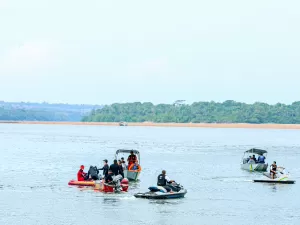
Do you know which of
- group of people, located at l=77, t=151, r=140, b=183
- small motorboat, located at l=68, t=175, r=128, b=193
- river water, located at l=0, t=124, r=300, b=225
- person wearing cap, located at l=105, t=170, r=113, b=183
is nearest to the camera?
river water, located at l=0, t=124, r=300, b=225

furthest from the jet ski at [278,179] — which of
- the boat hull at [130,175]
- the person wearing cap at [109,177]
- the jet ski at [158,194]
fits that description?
the person wearing cap at [109,177]

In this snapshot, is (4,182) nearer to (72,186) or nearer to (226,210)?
(72,186)

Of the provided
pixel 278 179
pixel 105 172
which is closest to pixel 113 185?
pixel 105 172

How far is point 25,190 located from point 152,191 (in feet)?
38.7

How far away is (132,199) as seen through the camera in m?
46.9

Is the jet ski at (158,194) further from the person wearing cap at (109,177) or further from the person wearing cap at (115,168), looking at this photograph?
the person wearing cap at (115,168)

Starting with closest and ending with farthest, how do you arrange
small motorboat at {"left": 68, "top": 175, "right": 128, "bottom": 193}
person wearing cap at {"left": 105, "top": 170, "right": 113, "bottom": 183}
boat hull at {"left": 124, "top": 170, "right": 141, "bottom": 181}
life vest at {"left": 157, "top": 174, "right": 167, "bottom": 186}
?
life vest at {"left": 157, "top": 174, "right": 167, "bottom": 186}
small motorboat at {"left": 68, "top": 175, "right": 128, "bottom": 193}
person wearing cap at {"left": 105, "top": 170, "right": 113, "bottom": 183}
boat hull at {"left": 124, "top": 170, "right": 141, "bottom": 181}

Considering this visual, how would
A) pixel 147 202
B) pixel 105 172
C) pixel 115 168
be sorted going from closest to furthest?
pixel 147 202 → pixel 105 172 → pixel 115 168

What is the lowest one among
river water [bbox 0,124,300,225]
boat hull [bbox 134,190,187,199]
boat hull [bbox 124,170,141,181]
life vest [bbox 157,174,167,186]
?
river water [bbox 0,124,300,225]

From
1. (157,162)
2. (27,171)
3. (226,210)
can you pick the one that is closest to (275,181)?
(226,210)

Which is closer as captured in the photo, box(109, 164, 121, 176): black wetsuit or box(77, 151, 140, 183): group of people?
box(77, 151, 140, 183): group of people

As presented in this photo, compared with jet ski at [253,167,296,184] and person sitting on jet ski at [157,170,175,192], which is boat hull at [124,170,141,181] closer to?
jet ski at [253,167,296,184]

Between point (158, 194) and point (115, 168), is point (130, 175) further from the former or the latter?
point (158, 194)

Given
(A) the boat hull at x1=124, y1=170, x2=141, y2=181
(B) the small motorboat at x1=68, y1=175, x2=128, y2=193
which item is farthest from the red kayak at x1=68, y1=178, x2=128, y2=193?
(A) the boat hull at x1=124, y1=170, x2=141, y2=181
